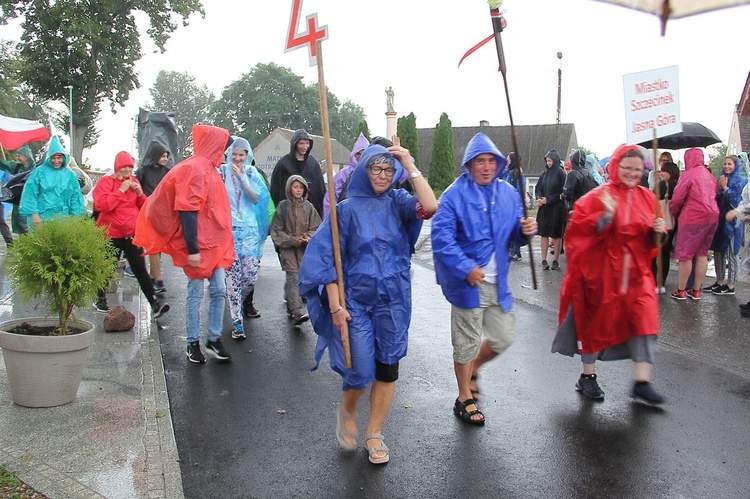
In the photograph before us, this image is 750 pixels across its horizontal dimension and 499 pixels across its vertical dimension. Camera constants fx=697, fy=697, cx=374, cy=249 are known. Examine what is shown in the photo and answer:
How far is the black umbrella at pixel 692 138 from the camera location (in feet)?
38.4

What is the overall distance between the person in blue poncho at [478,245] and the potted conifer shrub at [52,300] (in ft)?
7.72

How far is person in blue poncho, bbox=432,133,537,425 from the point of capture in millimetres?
4520

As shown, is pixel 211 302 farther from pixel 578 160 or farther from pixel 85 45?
pixel 85 45

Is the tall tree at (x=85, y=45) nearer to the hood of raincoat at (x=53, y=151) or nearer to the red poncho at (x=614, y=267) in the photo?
the hood of raincoat at (x=53, y=151)

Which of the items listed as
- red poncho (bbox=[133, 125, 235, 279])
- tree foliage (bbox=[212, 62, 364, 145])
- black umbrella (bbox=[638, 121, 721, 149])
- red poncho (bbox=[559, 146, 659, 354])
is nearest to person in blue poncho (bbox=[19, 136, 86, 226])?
red poncho (bbox=[133, 125, 235, 279])

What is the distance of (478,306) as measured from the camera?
4582 mm

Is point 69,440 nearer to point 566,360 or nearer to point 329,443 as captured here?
point 329,443

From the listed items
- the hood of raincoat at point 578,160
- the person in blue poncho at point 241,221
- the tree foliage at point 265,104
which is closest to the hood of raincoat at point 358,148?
the person in blue poncho at point 241,221

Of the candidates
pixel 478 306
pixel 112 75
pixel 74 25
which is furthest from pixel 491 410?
pixel 112 75

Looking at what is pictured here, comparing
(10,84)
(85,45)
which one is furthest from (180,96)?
(85,45)

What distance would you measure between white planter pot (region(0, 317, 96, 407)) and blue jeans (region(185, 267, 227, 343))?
1361mm

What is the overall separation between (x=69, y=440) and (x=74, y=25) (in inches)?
1428

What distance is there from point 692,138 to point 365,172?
9.74 m

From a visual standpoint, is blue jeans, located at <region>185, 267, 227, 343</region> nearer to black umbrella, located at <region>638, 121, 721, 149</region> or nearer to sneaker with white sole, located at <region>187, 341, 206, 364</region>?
sneaker with white sole, located at <region>187, 341, 206, 364</region>
